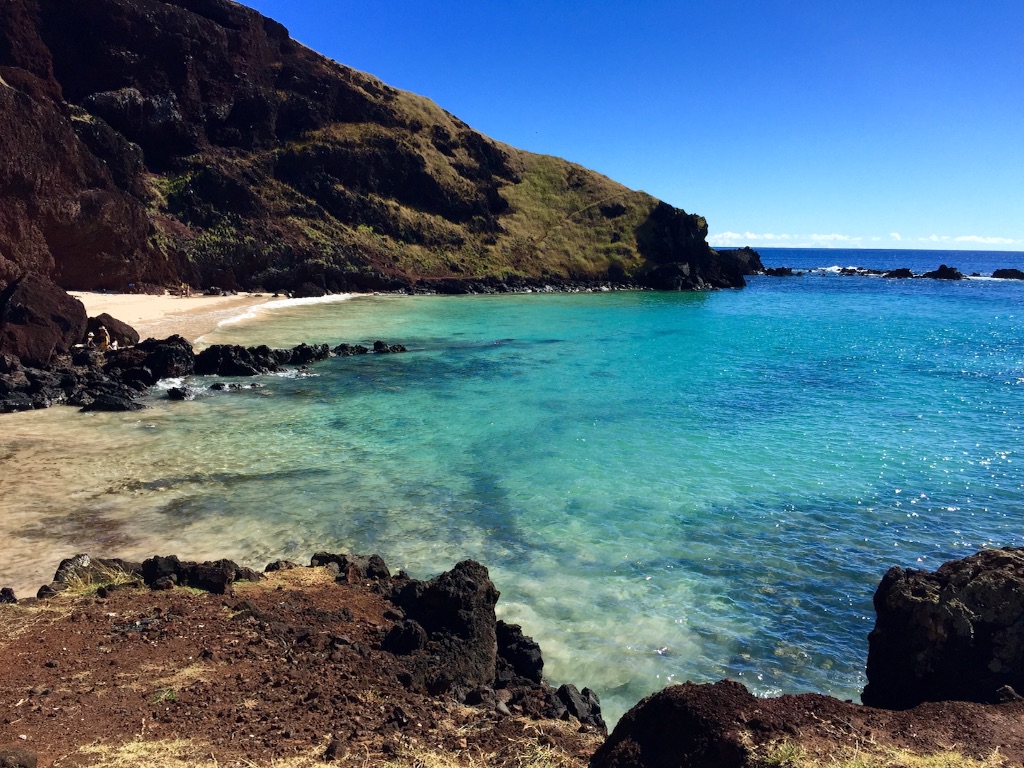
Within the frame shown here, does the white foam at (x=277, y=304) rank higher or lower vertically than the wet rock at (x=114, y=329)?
higher

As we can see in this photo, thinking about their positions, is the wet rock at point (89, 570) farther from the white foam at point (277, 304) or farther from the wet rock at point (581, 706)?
the white foam at point (277, 304)

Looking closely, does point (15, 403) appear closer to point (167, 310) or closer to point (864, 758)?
point (864, 758)

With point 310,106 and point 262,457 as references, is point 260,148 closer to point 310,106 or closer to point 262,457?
point 310,106

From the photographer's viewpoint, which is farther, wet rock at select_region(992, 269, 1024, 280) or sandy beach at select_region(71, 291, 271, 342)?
wet rock at select_region(992, 269, 1024, 280)

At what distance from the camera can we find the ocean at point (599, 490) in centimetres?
1064

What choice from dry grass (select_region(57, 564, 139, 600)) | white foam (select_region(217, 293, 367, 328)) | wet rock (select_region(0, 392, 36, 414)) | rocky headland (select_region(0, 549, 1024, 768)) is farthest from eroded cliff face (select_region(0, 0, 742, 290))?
rocky headland (select_region(0, 549, 1024, 768))

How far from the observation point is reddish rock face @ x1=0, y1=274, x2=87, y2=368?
2612 cm

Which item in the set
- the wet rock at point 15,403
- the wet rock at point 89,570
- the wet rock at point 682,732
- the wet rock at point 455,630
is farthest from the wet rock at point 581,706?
the wet rock at point 15,403

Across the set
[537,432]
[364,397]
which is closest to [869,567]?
[537,432]

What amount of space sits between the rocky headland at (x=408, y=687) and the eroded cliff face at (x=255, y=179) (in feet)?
113

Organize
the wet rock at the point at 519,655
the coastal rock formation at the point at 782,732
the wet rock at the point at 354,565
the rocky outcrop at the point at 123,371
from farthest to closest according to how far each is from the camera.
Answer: the rocky outcrop at the point at 123,371, the wet rock at the point at 354,565, the wet rock at the point at 519,655, the coastal rock formation at the point at 782,732

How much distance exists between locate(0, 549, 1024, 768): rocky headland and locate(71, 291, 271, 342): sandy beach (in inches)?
1203

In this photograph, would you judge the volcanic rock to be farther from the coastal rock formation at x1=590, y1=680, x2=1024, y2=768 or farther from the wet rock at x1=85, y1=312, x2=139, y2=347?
the coastal rock formation at x1=590, y1=680, x2=1024, y2=768

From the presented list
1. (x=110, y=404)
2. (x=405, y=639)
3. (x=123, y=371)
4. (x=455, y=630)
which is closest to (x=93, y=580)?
(x=405, y=639)
